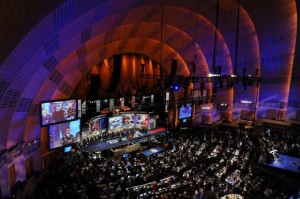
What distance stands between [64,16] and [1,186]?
23.5ft

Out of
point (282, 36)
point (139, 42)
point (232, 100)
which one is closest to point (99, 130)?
point (139, 42)

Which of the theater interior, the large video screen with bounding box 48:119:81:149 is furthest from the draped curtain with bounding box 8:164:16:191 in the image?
the large video screen with bounding box 48:119:81:149

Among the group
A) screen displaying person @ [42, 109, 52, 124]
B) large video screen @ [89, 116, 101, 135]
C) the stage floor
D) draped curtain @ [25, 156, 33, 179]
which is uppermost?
screen displaying person @ [42, 109, 52, 124]

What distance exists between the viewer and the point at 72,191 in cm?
1086

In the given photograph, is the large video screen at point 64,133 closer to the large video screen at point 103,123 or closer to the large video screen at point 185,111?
the large video screen at point 103,123

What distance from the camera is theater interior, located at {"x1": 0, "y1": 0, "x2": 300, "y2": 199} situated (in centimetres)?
916

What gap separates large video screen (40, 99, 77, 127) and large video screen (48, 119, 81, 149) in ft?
2.90

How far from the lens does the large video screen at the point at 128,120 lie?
71.9 ft

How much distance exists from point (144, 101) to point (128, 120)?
246cm

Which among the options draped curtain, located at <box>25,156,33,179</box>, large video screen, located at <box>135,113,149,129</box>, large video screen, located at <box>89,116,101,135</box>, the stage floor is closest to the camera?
draped curtain, located at <box>25,156,33,179</box>

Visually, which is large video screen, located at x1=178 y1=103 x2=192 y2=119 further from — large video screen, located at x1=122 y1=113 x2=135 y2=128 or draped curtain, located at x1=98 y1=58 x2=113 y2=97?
draped curtain, located at x1=98 y1=58 x2=113 y2=97

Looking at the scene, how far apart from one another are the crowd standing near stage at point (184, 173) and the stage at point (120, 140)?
1.03 metres

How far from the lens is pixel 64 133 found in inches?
572

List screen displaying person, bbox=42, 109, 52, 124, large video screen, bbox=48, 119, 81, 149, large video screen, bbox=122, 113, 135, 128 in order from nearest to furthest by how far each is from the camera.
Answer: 1. screen displaying person, bbox=42, 109, 52, 124
2. large video screen, bbox=48, 119, 81, 149
3. large video screen, bbox=122, 113, 135, 128
